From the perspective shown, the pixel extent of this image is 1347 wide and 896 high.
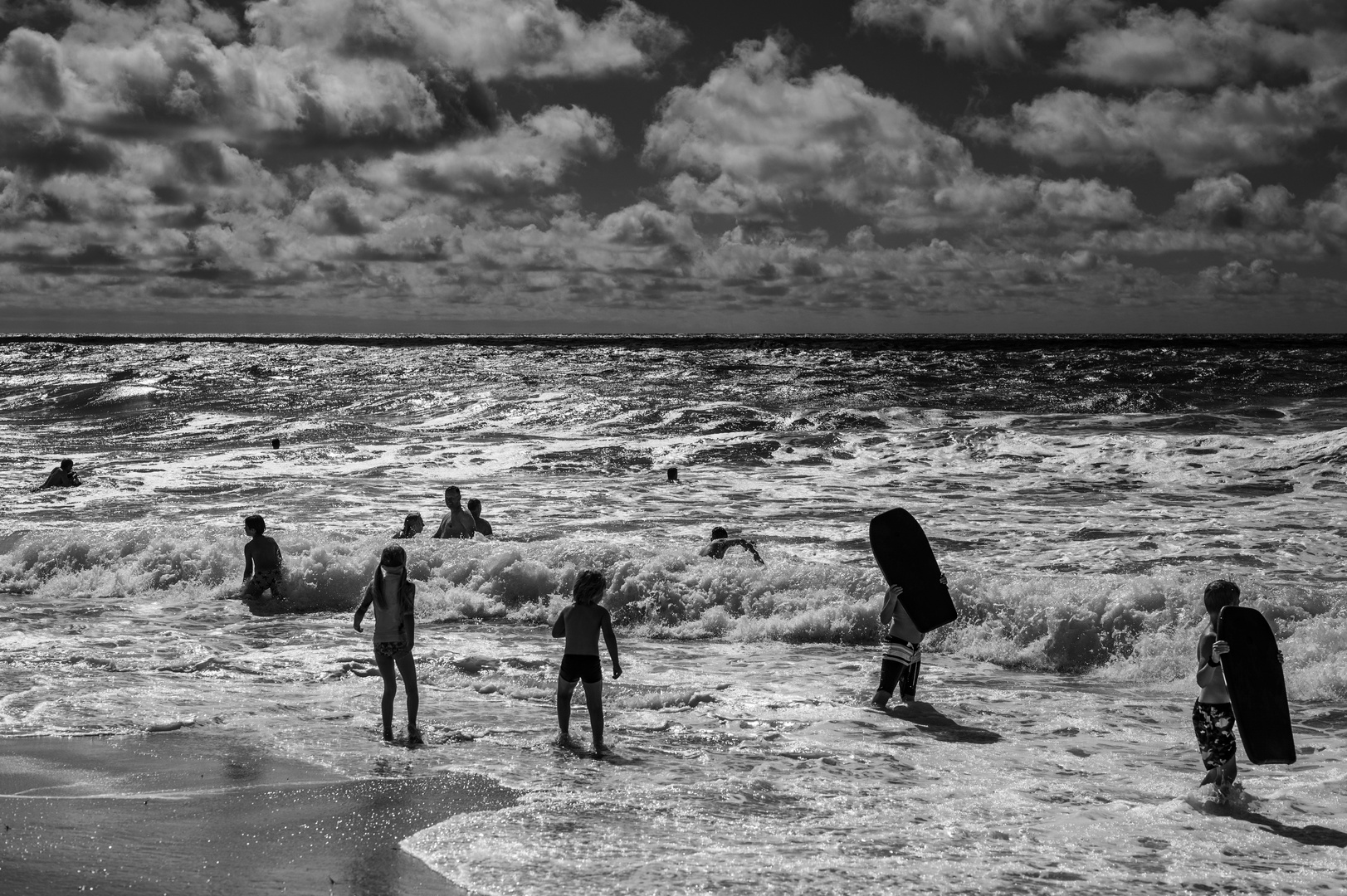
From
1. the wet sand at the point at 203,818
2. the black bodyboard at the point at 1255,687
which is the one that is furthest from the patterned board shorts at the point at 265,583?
the black bodyboard at the point at 1255,687

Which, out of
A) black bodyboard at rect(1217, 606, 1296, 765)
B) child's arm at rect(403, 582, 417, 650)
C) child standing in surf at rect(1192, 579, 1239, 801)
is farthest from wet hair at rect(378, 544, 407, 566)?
black bodyboard at rect(1217, 606, 1296, 765)

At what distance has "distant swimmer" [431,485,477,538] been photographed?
51.9 feet

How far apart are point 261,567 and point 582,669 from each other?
703cm

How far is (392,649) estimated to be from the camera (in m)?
8.27

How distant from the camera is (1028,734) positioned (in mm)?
8641

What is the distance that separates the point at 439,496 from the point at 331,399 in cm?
2817

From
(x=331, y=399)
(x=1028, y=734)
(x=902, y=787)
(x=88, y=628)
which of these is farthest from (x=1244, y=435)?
(x=331, y=399)

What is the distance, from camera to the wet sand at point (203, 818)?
17.8 ft

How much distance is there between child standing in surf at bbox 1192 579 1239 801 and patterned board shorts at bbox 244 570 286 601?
1057 cm

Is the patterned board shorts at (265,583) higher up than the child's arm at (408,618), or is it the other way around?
the child's arm at (408,618)

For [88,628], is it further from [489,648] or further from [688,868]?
[688,868]

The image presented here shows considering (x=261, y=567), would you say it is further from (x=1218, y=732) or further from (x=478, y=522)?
(x=1218, y=732)

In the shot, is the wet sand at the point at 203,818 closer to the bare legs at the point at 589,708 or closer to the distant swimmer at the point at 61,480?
the bare legs at the point at 589,708

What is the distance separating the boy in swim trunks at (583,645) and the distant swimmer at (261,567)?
667cm
